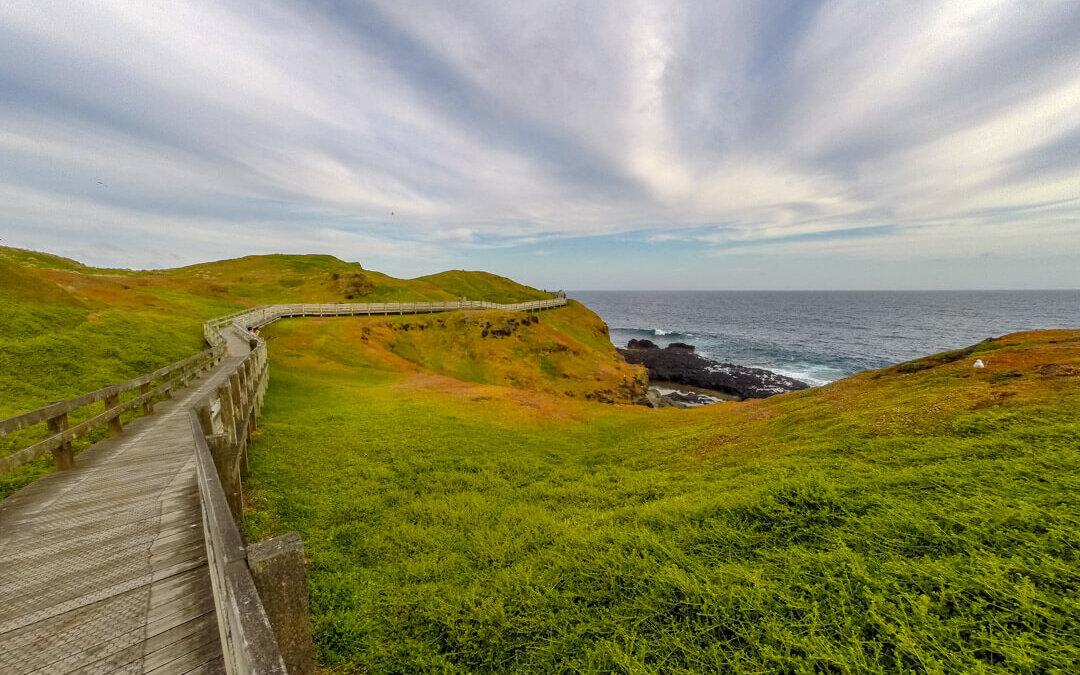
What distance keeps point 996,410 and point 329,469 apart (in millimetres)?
14385

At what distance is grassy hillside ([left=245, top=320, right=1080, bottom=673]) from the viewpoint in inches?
138

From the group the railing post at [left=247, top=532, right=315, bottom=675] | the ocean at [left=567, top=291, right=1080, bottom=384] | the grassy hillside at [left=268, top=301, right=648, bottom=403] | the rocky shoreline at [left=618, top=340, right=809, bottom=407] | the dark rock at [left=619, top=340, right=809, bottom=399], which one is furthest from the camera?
the ocean at [left=567, top=291, right=1080, bottom=384]

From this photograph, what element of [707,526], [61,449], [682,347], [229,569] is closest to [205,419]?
[229,569]

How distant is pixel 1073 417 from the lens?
21.9 feet

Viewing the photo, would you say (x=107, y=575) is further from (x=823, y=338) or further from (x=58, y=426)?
(x=823, y=338)

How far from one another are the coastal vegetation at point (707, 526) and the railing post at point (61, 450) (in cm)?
54

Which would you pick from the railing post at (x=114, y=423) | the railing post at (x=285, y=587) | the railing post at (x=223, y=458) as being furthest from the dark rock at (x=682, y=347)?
the railing post at (x=285, y=587)

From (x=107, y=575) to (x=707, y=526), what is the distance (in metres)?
7.40

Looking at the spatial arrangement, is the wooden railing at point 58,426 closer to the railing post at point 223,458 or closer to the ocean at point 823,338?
the railing post at point 223,458

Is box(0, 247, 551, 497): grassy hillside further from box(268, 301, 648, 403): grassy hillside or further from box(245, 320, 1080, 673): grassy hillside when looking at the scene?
box(268, 301, 648, 403): grassy hillside

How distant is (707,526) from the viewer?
18.7ft

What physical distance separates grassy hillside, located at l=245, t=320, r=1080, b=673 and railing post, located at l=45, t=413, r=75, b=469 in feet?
9.72

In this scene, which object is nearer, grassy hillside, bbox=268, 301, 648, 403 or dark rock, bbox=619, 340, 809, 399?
grassy hillside, bbox=268, 301, 648, 403

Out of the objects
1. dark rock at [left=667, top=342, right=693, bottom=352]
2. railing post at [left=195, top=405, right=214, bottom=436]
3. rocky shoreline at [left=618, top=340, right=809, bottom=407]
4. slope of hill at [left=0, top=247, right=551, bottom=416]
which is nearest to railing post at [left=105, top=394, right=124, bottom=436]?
slope of hill at [left=0, top=247, right=551, bottom=416]
